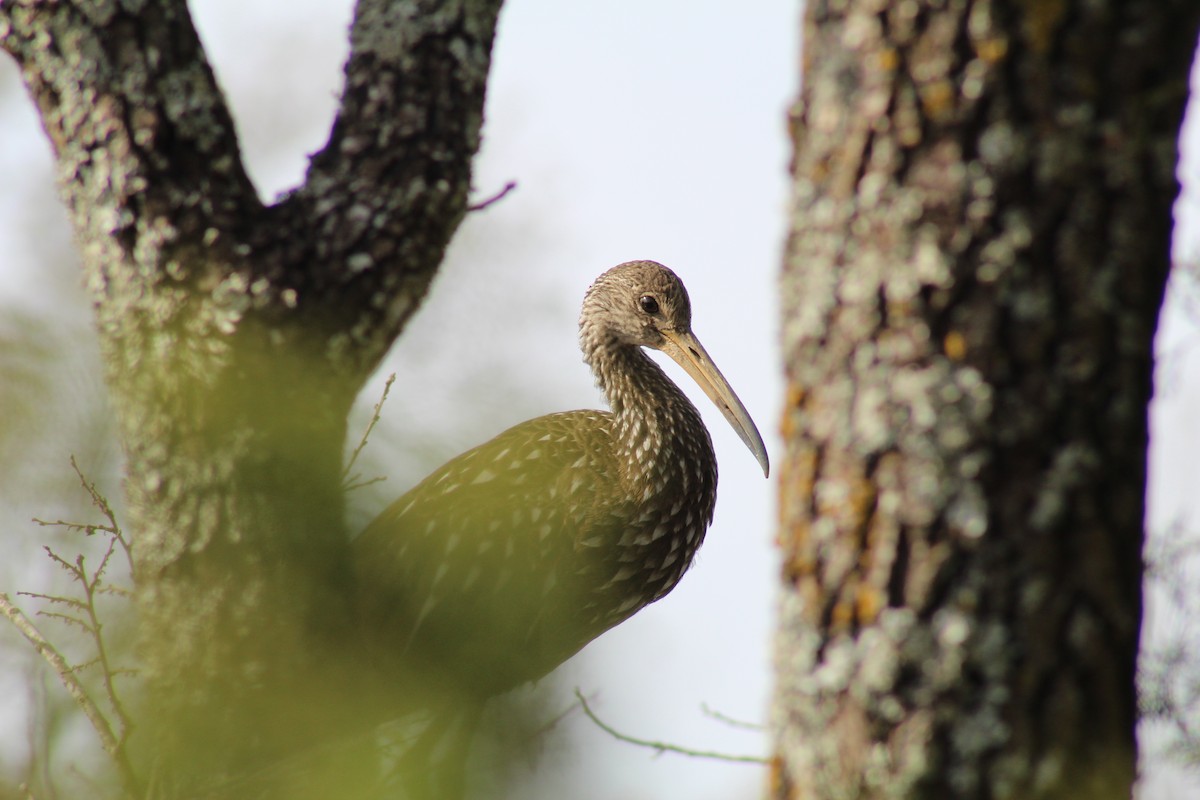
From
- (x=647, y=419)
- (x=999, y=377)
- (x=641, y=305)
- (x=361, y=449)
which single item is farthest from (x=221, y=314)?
(x=641, y=305)

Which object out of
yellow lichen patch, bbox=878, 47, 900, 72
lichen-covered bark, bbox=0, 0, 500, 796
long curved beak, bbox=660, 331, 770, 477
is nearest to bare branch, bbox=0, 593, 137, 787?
lichen-covered bark, bbox=0, 0, 500, 796

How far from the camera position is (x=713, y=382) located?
4922 mm

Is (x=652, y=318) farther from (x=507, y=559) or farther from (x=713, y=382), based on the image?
(x=507, y=559)

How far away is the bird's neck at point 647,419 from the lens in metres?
4.77

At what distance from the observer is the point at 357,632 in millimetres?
3316

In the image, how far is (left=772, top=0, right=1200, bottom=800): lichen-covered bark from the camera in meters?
1.71

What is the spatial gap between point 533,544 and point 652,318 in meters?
1.18

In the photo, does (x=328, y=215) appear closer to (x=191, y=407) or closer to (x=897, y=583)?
(x=191, y=407)

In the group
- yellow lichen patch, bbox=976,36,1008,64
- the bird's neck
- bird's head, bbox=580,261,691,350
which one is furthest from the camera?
bird's head, bbox=580,261,691,350

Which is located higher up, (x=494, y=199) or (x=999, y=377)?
(x=494, y=199)

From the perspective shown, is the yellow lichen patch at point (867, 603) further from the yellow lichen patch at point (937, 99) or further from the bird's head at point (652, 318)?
the bird's head at point (652, 318)

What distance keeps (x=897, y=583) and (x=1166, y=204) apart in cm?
66

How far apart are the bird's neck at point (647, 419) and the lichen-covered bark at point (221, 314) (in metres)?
2.02

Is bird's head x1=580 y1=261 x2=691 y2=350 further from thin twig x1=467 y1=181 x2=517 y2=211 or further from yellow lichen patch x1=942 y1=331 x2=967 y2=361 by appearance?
yellow lichen patch x1=942 y1=331 x2=967 y2=361
